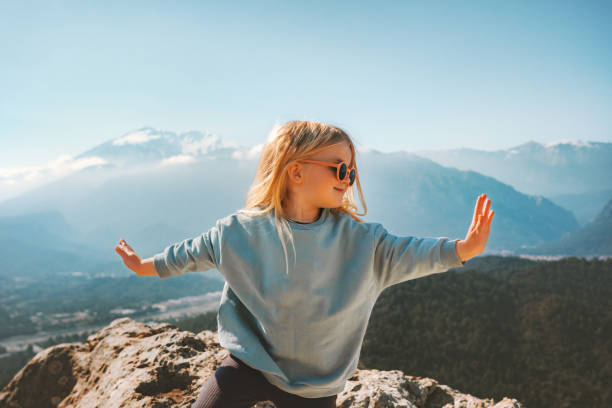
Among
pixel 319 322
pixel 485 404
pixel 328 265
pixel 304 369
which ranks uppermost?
pixel 328 265

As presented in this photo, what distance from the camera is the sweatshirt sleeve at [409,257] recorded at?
6.19 feet

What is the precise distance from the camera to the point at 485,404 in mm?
2910

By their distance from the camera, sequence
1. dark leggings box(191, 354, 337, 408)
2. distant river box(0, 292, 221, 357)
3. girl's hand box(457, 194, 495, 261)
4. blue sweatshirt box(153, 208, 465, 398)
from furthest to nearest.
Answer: distant river box(0, 292, 221, 357) < dark leggings box(191, 354, 337, 408) < blue sweatshirt box(153, 208, 465, 398) < girl's hand box(457, 194, 495, 261)

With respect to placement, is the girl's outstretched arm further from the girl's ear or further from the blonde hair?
the girl's ear

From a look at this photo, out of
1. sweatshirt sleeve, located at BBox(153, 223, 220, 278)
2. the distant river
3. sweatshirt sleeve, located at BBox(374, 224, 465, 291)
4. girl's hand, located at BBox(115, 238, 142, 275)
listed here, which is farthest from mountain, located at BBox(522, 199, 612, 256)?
girl's hand, located at BBox(115, 238, 142, 275)

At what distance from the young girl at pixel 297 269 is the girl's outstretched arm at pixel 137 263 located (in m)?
0.03

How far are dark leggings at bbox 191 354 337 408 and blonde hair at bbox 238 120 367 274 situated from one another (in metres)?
0.74

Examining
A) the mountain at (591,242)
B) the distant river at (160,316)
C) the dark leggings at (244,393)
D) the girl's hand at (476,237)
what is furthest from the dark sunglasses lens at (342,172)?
the mountain at (591,242)

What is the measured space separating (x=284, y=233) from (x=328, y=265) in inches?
11.7

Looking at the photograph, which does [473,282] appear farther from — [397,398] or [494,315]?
[397,398]

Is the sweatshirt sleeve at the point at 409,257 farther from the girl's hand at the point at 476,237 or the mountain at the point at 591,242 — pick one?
the mountain at the point at 591,242

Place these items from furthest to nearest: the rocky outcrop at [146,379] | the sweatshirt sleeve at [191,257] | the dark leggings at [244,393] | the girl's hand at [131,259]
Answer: the rocky outcrop at [146,379] < the girl's hand at [131,259] < the sweatshirt sleeve at [191,257] < the dark leggings at [244,393]

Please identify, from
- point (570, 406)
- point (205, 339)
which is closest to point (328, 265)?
point (205, 339)

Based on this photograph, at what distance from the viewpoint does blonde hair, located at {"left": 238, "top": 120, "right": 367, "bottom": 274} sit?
219 centimetres
